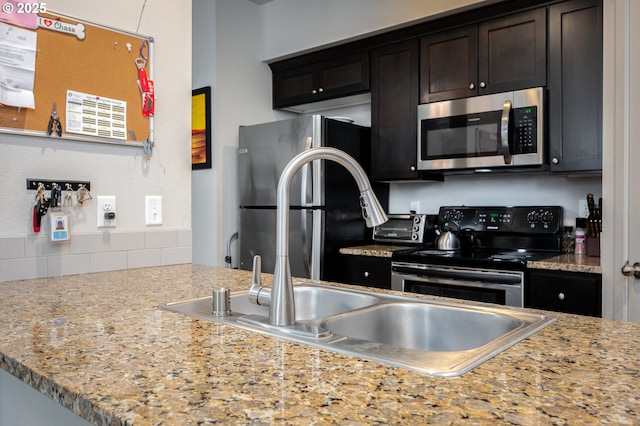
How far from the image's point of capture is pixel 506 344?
86 centimetres

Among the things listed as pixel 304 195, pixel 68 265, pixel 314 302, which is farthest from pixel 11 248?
pixel 304 195

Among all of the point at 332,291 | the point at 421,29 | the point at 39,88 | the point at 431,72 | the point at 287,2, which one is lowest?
the point at 332,291

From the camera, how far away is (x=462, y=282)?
2615mm

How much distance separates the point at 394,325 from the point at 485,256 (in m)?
1.55

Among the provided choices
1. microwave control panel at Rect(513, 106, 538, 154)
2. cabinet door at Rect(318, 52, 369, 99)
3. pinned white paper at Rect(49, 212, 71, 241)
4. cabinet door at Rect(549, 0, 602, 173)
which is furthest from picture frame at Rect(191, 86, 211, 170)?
cabinet door at Rect(549, 0, 602, 173)

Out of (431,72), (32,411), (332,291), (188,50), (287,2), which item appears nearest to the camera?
(32,411)

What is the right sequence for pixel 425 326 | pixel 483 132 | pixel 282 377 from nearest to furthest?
1. pixel 282 377
2. pixel 425 326
3. pixel 483 132

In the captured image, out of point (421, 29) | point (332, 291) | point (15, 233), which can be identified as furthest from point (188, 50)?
point (421, 29)

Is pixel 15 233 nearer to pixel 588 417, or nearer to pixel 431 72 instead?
pixel 588 417

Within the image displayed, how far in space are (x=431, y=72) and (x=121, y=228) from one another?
2124mm

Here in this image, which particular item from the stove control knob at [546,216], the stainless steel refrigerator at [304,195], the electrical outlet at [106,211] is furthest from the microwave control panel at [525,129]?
the electrical outlet at [106,211]

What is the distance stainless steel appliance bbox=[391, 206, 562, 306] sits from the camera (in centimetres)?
249

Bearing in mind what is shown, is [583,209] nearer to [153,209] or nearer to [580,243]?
[580,243]

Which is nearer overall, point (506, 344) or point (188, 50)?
point (506, 344)
